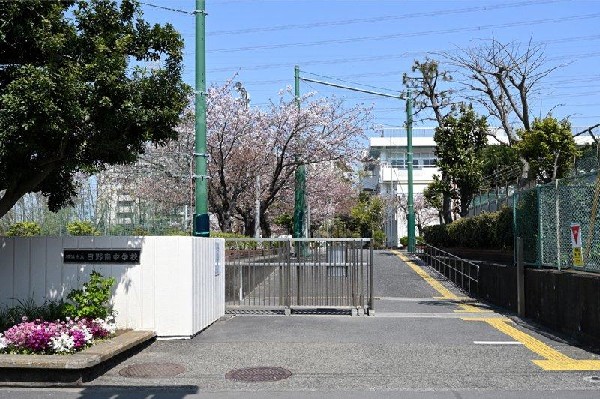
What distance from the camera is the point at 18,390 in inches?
305

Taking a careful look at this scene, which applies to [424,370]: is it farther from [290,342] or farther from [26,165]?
[26,165]

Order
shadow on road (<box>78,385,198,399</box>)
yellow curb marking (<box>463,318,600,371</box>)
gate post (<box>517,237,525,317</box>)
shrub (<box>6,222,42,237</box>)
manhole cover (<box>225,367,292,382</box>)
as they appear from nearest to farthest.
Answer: shadow on road (<box>78,385,198,399</box>) → manhole cover (<box>225,367,292,382</box>) → yellow curb marking (<box>463,318,600,371</box>) → gate post (<box>517,237,525,317</box>) → shrub (<box>6,222,42,237</box>)

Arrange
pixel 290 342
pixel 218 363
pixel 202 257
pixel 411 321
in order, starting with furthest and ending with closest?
1. pixel 411 321
2. pixel 202 257
3. pixel 290 342
4. pixel 218 363

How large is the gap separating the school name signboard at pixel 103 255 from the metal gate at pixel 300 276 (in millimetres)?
3369

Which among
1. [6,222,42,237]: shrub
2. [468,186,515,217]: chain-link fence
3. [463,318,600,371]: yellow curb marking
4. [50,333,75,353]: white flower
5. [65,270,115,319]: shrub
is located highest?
[468,186,515,217]: chain-link fence

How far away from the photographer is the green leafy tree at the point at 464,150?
3019cm

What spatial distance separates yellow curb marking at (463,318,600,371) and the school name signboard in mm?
6249

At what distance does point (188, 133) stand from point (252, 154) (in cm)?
303

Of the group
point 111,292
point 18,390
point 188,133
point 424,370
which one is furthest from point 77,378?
point 188,133

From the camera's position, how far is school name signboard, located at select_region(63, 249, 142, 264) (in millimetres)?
10547

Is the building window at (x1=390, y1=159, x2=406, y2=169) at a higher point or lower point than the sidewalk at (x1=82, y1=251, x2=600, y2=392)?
higher

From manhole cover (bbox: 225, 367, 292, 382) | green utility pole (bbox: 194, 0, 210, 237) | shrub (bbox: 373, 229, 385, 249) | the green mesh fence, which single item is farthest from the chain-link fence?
shrub (bbox: 373, 229, 385, 249)

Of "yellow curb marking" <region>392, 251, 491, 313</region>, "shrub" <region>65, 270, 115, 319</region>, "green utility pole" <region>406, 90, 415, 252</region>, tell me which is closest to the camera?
"shrub" <region>65, 270, 115, 319</region>

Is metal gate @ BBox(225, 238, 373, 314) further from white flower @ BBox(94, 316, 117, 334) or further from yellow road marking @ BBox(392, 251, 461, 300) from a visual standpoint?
yellow road marking @ BBox(392, 251, 461, 300)
